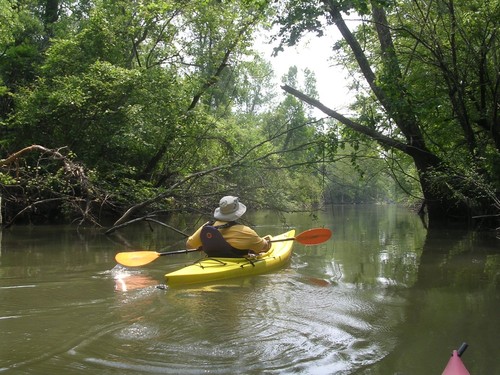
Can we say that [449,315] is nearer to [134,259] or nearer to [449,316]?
[449,316]

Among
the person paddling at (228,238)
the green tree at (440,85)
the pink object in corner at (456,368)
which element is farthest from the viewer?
the green tree at (440,85)

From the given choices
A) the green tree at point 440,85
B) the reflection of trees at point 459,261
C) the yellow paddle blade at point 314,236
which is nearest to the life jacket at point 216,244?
the yellow paddle blade at point 314,236

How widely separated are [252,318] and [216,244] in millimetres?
2065

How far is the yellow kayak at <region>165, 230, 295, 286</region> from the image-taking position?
5.96m

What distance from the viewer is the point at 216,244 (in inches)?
259

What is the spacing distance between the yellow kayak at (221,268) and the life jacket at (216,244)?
0.09 m

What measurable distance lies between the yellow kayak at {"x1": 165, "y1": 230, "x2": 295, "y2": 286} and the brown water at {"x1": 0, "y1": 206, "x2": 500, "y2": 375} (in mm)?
174

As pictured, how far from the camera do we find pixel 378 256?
9367 millimetres

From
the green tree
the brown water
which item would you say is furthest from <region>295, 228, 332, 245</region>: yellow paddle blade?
the green tree

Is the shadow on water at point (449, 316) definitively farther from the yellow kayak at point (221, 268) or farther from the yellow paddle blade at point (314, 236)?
the yellow kayak at point (221, 268)

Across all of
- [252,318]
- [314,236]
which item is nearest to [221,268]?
[252,318]

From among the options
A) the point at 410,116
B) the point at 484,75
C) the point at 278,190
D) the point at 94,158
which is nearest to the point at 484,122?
the point at 484,75

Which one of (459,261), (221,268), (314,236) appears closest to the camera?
(221,268)

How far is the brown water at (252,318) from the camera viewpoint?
3.41 metres
